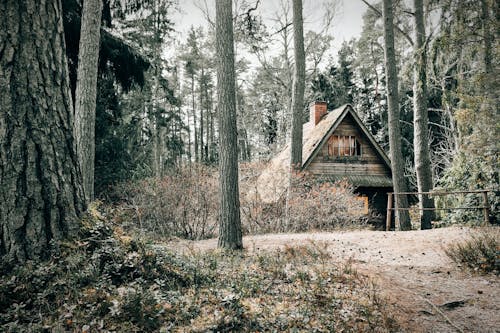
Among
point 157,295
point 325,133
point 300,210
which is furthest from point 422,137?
point 157,295

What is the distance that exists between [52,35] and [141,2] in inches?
292

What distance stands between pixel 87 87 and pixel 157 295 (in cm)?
536

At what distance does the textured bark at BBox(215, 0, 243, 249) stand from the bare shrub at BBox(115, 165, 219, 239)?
4.06m

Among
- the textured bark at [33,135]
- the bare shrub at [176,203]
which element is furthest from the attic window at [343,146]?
the textured bark at [33,135]

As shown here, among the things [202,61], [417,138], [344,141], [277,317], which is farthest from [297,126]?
[202,61]

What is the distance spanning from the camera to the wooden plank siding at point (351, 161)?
17125 mm

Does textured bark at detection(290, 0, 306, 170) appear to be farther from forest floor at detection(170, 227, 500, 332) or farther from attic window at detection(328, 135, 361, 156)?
attic window at detection(328, 135, 361, 156)

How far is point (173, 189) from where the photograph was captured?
10.5 m

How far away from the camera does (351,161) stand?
1769cm

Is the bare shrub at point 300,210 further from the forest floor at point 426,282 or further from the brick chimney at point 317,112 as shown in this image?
the brick chimney at point 317,112

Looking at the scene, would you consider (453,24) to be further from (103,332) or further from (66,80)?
(103,332)

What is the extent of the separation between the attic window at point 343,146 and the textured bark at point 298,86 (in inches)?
223

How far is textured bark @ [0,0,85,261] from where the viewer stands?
2.78 metres

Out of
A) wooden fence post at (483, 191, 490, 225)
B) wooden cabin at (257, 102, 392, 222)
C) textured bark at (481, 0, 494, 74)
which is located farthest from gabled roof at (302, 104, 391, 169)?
textured bark at (481, 0, 494, 74)
